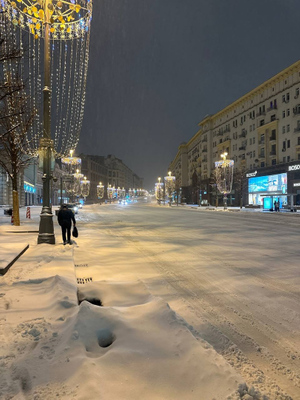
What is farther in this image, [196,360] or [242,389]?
[196,360]

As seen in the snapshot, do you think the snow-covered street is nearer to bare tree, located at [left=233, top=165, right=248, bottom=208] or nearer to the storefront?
the storefront

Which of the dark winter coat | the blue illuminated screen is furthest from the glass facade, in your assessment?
the dark winter coat

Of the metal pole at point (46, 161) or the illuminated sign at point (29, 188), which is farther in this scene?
the illuminated sign at point (29, 188)

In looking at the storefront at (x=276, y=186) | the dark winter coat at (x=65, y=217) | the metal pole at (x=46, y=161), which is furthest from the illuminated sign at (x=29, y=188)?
the dark winter coat at (x=65, y=217)

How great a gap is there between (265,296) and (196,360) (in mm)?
3058

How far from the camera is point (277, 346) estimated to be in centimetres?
350

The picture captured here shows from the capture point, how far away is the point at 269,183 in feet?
165

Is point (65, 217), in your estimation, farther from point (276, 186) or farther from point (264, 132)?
point (264, 132)

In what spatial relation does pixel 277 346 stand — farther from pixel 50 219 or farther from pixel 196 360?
pixel 50 219

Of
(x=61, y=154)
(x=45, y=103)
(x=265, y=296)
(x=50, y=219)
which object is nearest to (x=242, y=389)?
(x=265, y=296)

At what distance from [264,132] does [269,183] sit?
1032 centimetres

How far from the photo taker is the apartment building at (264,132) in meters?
45.8

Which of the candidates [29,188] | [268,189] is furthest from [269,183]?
[29,188]

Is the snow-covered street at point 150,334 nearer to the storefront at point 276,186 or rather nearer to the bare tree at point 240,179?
the storefront at point 276,186
